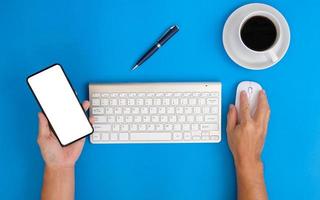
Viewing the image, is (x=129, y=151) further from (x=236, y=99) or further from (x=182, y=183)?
(x=236, y=99)

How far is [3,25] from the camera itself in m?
0.87

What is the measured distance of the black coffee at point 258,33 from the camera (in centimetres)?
79

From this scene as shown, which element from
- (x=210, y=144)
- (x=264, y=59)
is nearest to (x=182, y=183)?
(x=210, y=144)

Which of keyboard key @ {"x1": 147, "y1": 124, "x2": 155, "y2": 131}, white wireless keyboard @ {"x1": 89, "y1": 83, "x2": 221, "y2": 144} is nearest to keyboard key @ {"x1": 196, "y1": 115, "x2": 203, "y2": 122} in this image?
white wireless keyboard @ {"x1": 89, "y1": 83, "x2": 221, "y2": 144}

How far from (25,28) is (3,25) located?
0.17 ft

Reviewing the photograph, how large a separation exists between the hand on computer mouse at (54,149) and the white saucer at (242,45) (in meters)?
0.35

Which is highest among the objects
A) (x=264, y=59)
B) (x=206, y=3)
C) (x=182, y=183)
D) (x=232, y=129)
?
(x=206, y=3)

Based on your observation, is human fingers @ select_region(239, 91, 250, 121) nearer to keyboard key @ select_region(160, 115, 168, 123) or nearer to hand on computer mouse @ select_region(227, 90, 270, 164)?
hand on computer mouse @ select_region(227, 90, 270, 164)

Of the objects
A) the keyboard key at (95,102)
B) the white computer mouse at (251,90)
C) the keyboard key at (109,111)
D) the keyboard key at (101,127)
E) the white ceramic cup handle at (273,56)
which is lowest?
the keyboard key at (101,127)

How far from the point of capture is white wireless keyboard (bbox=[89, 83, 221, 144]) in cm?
84

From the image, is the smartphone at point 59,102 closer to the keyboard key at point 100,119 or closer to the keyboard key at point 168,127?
the keyboard key at point 100,119

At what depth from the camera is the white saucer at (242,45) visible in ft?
2.65

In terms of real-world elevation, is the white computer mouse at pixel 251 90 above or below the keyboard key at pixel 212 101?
above

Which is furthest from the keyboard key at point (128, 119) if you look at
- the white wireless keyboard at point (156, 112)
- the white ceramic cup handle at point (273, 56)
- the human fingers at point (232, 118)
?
the white ceramic cup handle at point (273, 56)
